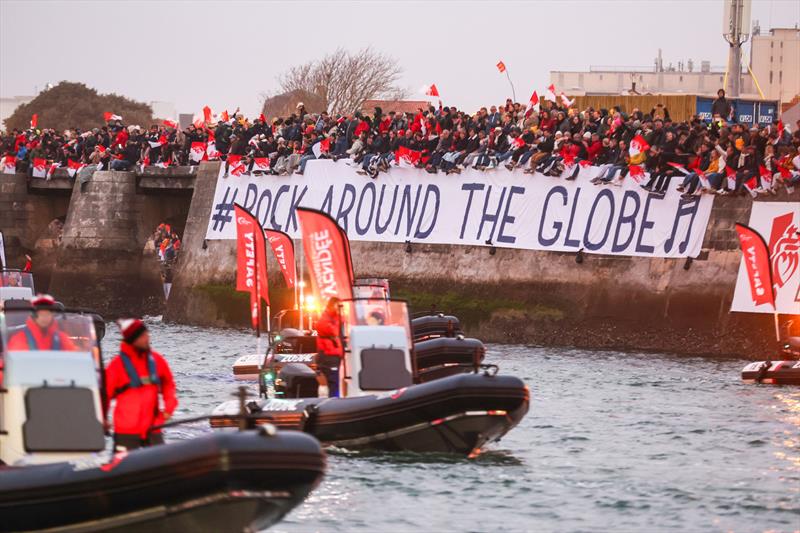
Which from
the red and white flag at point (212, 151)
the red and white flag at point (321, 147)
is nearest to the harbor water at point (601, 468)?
the red and white flag at point (321, 147)

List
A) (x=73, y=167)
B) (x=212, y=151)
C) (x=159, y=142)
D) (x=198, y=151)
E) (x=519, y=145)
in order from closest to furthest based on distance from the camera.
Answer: (x=519, y=145), (x=212, y=151), (x=198, y=151), (x=159, y=142), (x=73, y=167)

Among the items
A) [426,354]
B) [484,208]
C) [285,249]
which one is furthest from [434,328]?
[484,208]

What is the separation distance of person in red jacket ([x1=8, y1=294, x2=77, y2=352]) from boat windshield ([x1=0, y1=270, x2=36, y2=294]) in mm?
19625

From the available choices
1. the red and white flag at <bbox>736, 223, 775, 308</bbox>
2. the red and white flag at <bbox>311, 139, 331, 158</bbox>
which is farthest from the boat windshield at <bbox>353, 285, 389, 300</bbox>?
the red and white flag at <bbox>311, 139, 331, 158</bbox>

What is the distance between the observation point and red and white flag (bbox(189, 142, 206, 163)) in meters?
54.3

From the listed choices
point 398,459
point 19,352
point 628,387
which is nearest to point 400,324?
point 398,459

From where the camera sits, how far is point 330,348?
2366 cm

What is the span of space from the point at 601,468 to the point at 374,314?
11.9ft

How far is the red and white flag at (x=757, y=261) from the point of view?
3422cm

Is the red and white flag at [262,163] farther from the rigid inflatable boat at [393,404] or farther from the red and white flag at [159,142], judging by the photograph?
the rigid inflatable boat at [393,404]

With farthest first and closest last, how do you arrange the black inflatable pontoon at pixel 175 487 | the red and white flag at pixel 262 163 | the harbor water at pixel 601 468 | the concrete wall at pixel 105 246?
the concrete wall at pixel 105 246 < the red and white flag at pixel 262 163 < the harbor water at pixel 601 468 < the black inflatable pontoon at pixel 175 487

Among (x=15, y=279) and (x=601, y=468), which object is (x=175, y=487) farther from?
(x=15, y=279)

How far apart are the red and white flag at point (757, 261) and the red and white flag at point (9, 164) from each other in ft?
111

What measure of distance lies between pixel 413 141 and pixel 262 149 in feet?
22.9
